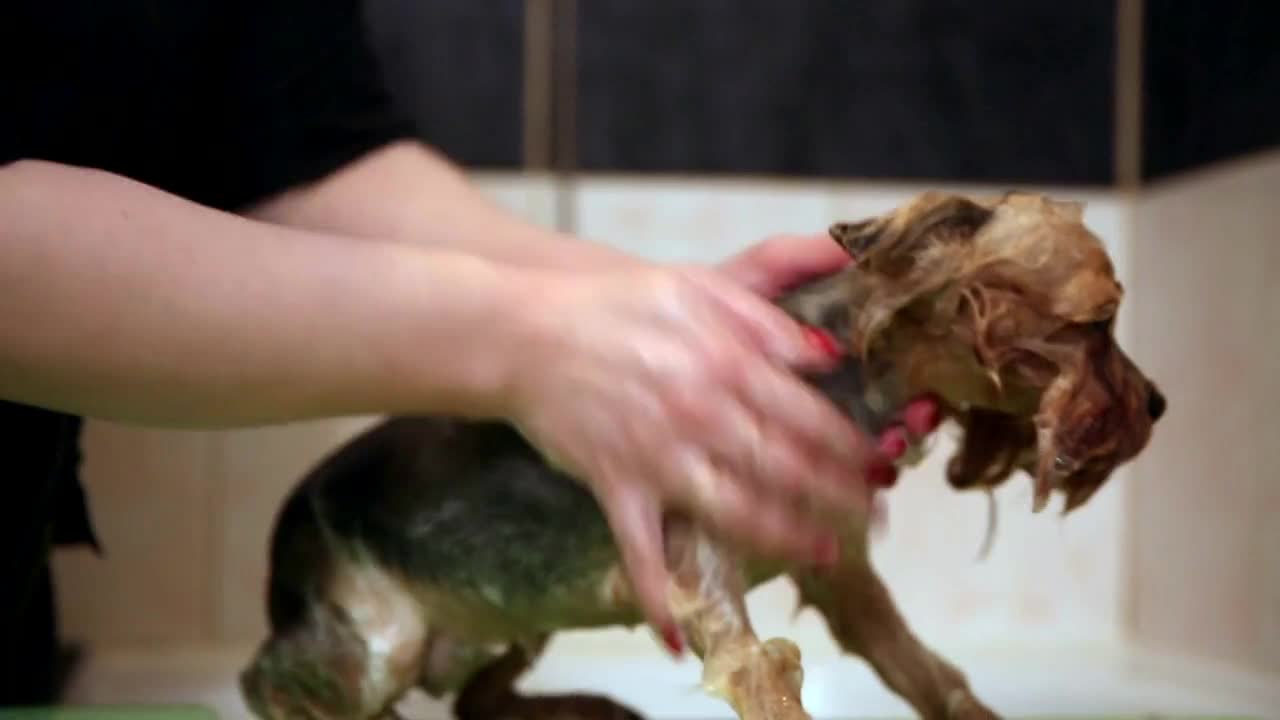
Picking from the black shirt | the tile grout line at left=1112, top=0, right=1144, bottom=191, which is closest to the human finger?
the black shirt

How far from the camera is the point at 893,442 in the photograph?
17.4 inches

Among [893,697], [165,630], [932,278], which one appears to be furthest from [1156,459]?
[165,630]

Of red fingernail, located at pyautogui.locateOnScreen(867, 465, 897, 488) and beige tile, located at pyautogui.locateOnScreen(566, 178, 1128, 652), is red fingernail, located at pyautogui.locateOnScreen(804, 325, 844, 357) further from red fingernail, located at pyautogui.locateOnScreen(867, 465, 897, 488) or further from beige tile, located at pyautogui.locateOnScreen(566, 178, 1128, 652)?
beige tile, located at pyautogui.locateOnScreen(566, 178, 1128, 652)

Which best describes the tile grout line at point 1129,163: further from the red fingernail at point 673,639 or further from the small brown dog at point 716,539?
the red fingernail at point 673,639

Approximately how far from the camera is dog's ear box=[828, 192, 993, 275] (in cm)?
41

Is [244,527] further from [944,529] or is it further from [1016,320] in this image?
[1016,320]

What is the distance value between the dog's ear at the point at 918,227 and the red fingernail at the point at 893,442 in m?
0.06

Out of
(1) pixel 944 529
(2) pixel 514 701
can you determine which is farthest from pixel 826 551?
(1) pixel 944 529

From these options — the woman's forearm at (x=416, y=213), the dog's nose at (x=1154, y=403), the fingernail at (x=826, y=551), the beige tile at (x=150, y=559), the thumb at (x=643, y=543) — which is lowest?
the beige tile at (x=150, y=559)

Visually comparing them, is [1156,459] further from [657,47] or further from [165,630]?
[165,630]

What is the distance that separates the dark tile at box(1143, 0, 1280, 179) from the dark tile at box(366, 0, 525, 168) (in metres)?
0.42

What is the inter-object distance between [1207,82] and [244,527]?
2.16 feet

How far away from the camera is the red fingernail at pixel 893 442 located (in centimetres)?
44

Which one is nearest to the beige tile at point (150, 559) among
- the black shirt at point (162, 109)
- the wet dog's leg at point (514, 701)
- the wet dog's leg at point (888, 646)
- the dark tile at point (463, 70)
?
the black shirt at point (162, 109)
